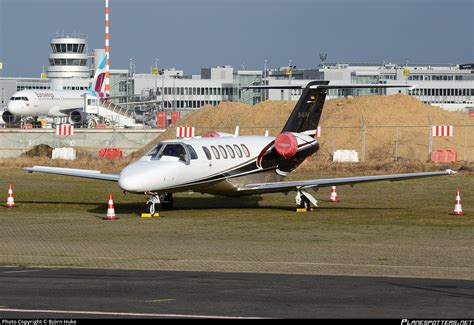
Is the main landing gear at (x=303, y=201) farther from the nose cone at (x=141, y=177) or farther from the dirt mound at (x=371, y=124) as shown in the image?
the dirt mound at (x=371, y=124)

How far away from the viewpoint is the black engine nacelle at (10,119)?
119m

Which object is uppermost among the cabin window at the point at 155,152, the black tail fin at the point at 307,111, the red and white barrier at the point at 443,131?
the black tail fin at the point at 307,111

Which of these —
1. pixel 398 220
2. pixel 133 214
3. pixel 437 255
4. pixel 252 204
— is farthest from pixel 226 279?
pixel 252 204

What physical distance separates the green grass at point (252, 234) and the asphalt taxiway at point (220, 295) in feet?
5.62

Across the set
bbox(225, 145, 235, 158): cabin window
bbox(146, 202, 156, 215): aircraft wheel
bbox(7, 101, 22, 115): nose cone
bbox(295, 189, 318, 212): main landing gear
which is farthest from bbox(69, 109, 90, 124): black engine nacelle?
bbox(146, 202, 156, 215): aircraft wheel

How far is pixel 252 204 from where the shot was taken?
3866 cm

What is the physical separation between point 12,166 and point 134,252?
40.1 meters

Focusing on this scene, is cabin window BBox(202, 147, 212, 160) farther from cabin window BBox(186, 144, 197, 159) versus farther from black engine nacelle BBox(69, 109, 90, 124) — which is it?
black engine nacelle BBox(69, 109, 90, 124)

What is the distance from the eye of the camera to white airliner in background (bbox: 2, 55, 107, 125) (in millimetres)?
114562

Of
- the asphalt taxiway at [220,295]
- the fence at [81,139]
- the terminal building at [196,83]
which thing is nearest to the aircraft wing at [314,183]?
the asphalt taxiway at [220,295]

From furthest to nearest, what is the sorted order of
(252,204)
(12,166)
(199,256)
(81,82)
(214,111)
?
1. (81,82)
2. (214,111)
3. (12,166)
4. (252,204)
5. (199,256)

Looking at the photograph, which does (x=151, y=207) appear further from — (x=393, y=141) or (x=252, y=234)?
(x=393, y=141)

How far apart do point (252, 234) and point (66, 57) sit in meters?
155

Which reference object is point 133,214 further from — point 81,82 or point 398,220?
point 81,82
